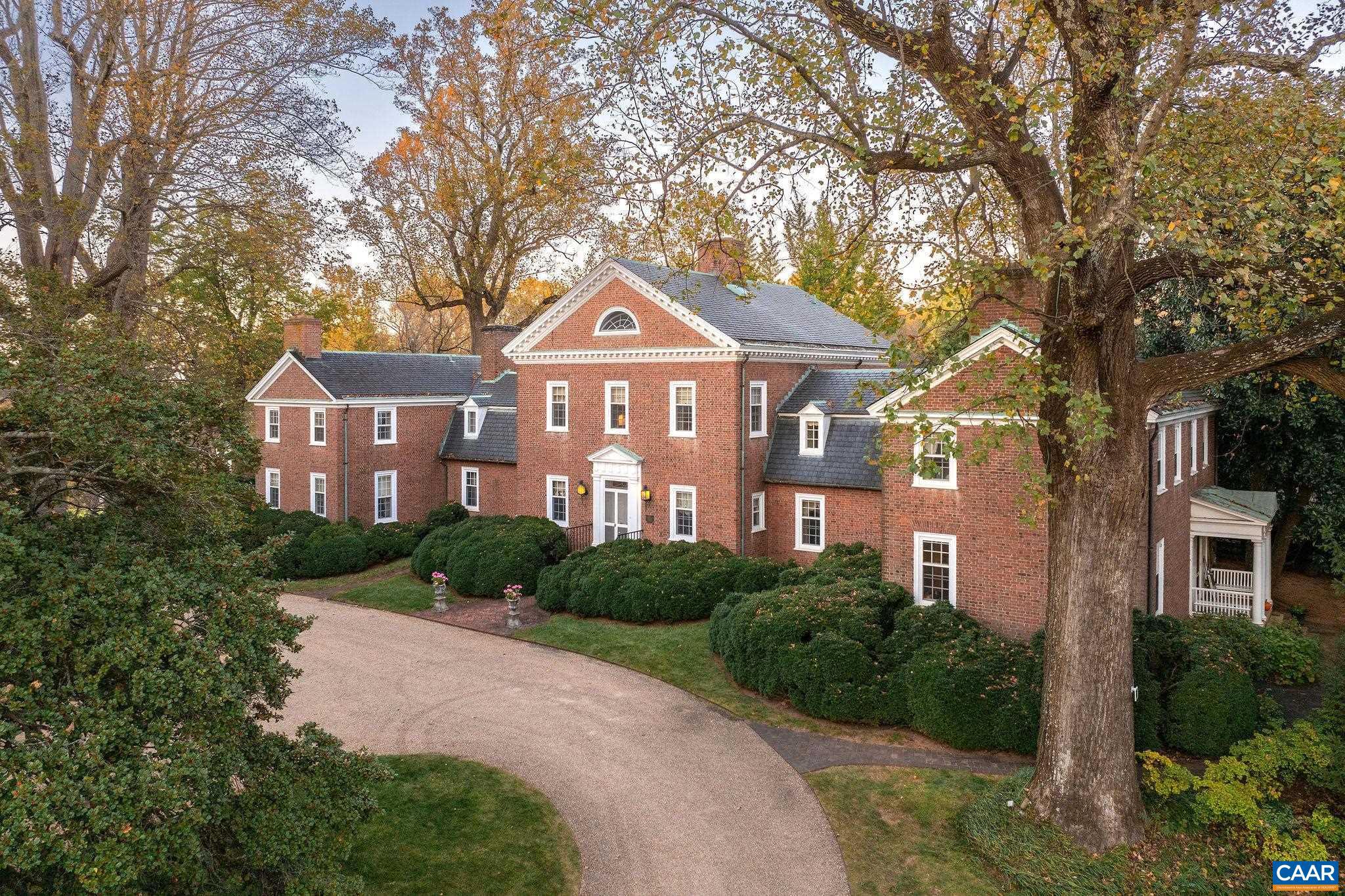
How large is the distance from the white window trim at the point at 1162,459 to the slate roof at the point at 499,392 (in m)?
21.3

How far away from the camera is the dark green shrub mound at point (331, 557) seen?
88.4 ft

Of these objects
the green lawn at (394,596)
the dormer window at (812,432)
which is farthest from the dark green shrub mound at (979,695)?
the green lawn at (394,596)

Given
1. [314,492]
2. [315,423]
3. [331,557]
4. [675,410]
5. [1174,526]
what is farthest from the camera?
[314,492]

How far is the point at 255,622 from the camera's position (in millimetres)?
6867

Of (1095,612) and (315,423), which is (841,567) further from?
(315,423)

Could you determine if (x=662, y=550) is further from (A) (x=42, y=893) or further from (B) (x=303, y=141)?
(A) (x=42, y=893)

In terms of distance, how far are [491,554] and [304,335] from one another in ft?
42.9

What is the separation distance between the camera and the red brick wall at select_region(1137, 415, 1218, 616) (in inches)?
712

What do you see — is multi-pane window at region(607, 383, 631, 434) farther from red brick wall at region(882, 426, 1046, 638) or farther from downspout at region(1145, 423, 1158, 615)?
downspout at region(1145, 423, 1158, 615)

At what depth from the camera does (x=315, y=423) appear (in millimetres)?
30641

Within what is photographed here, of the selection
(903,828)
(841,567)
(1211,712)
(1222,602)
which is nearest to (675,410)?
(841,567)

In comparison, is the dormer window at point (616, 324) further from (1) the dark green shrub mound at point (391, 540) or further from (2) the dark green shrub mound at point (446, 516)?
(1) the dark green shrub mound at point (391, 540)

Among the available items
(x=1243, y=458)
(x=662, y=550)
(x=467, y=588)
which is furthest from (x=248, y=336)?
(x=1243, y=458)

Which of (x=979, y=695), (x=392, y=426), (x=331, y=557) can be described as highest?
(x=392, y=426)
